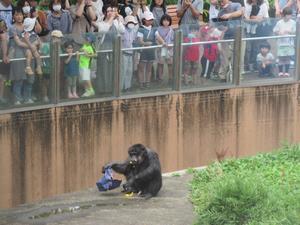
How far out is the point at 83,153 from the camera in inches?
595

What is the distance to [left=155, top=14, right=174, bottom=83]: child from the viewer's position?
638 inches

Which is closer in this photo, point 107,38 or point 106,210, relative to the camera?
point 106,210

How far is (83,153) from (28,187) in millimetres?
1079

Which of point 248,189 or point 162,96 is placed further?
point 162,96

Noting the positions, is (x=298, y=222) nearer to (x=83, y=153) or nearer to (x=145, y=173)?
(x=145, y=173)

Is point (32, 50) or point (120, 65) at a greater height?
point (32, 50)

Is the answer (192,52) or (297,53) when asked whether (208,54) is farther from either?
(297,53)

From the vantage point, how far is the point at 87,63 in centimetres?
1530

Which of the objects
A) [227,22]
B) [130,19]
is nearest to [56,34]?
[130,19]

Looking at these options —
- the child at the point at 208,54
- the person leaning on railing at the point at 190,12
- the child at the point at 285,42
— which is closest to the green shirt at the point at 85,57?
the child at the point at 208,54

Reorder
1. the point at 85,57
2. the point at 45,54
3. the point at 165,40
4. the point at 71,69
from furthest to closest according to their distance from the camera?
1. the point at 165,40
2. the point at 85,57
3. the point at 71,69
4. the point at 45,54

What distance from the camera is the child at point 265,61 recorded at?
17.7 meters

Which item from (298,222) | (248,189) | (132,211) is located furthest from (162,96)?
(298,222)

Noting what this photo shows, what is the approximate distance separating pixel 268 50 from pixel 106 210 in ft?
19.2
